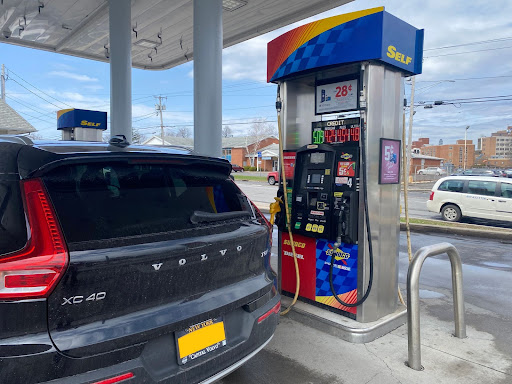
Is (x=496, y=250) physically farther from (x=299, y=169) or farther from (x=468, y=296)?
(x=299, y=169)

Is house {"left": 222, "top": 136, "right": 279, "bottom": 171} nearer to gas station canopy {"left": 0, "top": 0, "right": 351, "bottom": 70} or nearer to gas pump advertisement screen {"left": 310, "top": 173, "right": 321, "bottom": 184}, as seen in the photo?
gas station canopy {"left": 0, "top": 0, "right": 351, "bottom": 70}

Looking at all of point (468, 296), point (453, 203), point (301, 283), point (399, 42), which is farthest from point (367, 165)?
point (453, 203)

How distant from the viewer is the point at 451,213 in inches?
488

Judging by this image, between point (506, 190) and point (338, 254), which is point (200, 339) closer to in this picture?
point (338, 254)

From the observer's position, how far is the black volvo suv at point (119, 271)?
5.52 feet

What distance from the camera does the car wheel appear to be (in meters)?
12.3

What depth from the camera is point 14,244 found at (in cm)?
173

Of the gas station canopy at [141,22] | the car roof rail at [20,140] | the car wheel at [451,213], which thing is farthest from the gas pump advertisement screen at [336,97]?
the car wheel at [451,213]

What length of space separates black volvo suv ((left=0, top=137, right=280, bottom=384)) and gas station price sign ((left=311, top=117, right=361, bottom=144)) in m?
1.84

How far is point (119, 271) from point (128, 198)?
49 cm

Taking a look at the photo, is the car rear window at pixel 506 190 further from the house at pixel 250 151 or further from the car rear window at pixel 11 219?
the house at pixel 250 151

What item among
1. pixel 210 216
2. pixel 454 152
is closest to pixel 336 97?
pixel 210 216

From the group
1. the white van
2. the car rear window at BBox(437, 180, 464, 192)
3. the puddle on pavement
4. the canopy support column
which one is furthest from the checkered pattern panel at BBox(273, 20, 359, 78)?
the car rear window at BBox(437, 180, 464, 192)

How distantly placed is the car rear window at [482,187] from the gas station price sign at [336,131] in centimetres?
952
